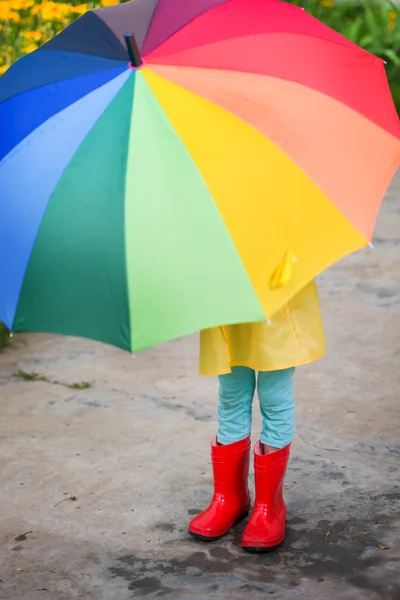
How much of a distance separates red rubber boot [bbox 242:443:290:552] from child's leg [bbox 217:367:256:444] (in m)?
0.08

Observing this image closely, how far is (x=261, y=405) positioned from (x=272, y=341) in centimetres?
28

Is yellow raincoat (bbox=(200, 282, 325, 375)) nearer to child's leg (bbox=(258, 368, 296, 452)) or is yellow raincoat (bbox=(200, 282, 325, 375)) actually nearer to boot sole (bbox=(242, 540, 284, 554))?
child's leg (bbox=(258, 368, 296, 452))

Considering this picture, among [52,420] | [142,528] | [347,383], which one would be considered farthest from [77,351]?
[142,528]

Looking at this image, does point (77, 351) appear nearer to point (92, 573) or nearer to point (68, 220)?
point (92, 573)

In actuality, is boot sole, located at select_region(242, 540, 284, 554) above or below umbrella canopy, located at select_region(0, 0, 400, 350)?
below

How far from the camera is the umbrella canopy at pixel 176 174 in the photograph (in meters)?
2.51

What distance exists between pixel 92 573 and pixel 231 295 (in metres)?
1.22

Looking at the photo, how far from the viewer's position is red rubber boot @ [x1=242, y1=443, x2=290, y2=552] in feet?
10.9

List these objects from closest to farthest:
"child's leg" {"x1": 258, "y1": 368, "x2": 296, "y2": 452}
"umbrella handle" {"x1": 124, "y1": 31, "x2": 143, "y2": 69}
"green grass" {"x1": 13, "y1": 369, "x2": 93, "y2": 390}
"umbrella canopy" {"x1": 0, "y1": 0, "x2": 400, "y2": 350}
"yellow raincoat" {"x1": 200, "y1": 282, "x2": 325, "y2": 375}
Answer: "umbrella canopy" {"x1": 0, "y1": 0, "x2": 400, "y2": 350}, "umbrella handle" {"x1": 124, "y1": 31, "x2": 143, "y2": 69}, "yellow raincoat" {"x1": 200, "y1": 282, "x2": 325, "y2": 375}, "child's leg" {"x1": 258, "y1": 368, "x2": 296, "y2": 452}, "green grass" {"x1": 13, "y1": 369, "x2": 93, "y2": 390}

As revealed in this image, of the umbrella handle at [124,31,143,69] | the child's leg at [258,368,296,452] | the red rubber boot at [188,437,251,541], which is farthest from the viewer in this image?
the red rubber boot at [188,437,251,541]

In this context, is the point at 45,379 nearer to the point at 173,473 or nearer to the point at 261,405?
the point at 173,473

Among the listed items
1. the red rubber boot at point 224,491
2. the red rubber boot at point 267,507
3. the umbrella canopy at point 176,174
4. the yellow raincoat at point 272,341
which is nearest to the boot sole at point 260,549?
the red rubber boot at point 267,507

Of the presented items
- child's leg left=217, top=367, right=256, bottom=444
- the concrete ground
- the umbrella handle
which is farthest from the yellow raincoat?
the umbrella handle

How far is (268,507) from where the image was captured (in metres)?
3.39
